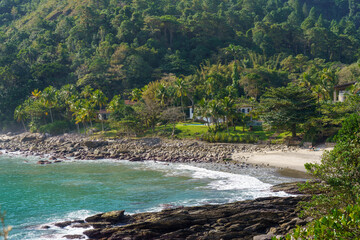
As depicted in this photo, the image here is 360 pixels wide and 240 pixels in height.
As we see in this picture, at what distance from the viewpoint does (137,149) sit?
56.3 m

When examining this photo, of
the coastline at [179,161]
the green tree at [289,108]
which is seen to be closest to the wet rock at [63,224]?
the coastline at [179,161]

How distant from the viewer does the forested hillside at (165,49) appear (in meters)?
88.3

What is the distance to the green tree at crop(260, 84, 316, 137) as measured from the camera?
4956cm

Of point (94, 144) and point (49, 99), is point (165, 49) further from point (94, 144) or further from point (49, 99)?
point (94, 144)

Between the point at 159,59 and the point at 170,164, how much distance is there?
67.3 metres

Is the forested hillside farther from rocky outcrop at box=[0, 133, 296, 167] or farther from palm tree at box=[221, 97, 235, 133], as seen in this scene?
rocky outcrop at box=[0, 133, 296, 167]

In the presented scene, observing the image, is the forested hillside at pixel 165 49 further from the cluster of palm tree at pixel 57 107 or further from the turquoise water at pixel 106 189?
the turquoise water at pixel 106 189

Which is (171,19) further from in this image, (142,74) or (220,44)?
(142,74)

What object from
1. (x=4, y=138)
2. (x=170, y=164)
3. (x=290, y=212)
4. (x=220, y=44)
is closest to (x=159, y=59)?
(x=220, y=44)

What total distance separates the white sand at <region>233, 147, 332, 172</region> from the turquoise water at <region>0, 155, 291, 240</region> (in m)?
4.00

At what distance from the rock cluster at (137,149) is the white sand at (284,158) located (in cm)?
144

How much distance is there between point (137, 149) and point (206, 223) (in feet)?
117

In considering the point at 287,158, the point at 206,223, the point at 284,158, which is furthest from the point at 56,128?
the point at 206,223

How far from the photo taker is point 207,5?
147 meters
